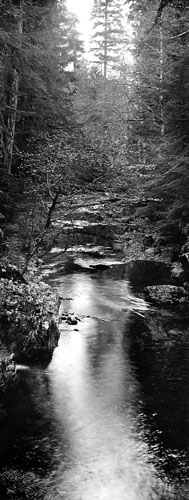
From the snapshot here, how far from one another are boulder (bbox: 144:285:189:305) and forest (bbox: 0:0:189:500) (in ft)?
0.18

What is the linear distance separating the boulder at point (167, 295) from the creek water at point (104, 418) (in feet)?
7.67

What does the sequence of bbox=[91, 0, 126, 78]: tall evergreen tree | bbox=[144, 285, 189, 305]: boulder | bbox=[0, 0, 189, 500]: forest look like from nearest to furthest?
bbox=[0, 0, 189, 500]: forest < bbox=[144, 285, 189, 305]: boulder < bbox=[91, 0, 126, 78]: tall evergreen tree

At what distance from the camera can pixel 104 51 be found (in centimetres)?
4272

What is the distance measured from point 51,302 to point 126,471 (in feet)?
17.8

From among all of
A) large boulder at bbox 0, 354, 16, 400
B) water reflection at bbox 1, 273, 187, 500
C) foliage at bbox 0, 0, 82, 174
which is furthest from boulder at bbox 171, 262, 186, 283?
large boulder at bbox 0, 354, 16, 400

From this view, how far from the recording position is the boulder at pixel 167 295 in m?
14.4

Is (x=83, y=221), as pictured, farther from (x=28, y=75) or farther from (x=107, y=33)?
(x=107, y=33)

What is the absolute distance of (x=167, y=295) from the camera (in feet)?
48.7

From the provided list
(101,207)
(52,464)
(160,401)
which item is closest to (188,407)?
(160,401)

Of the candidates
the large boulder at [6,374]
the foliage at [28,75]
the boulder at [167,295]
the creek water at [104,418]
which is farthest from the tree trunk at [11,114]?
the large boulder at [6,374]

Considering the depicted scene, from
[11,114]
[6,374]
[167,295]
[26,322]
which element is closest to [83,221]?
[11,114]

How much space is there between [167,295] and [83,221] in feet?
31.6

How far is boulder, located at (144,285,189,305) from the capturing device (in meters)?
14.4

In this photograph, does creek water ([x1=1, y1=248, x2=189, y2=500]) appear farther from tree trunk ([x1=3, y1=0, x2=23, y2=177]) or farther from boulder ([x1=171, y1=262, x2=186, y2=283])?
tree trunk ([x1=3, y1=0, x2=23, y2=177])
